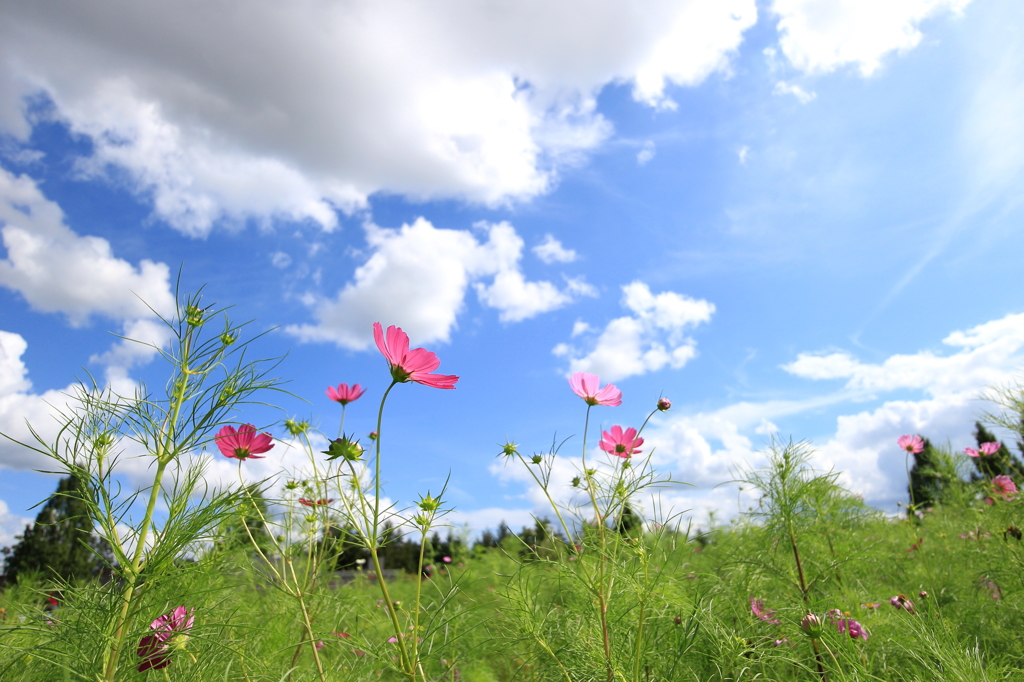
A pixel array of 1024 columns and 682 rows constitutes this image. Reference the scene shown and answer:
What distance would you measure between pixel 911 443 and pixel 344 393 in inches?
157

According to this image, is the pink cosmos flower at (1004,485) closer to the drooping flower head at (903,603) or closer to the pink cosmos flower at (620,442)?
the drooping flower head at (903,603)

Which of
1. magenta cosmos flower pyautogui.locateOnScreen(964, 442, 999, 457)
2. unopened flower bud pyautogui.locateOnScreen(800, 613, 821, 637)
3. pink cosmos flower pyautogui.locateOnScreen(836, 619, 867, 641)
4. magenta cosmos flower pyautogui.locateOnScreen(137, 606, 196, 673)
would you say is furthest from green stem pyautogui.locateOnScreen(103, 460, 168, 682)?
magenta cosmos flower pyautogui.locateOnScreen(964, 442, 999, 457)

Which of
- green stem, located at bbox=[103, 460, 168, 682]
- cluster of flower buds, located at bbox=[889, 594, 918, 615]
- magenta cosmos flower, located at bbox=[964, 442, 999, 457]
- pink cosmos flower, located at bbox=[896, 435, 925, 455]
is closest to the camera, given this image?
green stem, located at bbox=[103, 460, 168, 682]

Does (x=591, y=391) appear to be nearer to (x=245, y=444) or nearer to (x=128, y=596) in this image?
(x=245, y=444)

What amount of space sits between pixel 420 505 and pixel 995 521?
278 cm

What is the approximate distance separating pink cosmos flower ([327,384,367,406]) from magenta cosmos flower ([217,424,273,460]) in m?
0.32

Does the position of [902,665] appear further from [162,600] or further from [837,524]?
[162,600]

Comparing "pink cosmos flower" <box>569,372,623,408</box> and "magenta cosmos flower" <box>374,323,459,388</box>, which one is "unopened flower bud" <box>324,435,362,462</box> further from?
"pink cosmos flower" <box>569,372,623,408</box>

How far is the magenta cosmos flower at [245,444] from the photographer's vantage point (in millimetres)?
1438

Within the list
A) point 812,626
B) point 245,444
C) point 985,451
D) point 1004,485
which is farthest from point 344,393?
point 985,451

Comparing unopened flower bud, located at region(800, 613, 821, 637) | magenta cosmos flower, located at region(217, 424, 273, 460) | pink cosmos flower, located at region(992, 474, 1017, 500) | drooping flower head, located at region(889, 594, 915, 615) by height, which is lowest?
drooping flower head, located at region(889, 594, 915, 615)

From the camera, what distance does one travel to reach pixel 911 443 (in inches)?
153

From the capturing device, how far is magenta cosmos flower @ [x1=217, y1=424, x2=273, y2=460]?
1.44 metres

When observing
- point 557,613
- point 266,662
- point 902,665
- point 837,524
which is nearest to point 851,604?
point 902,665
